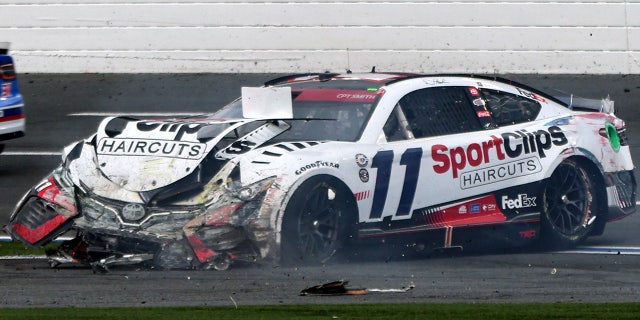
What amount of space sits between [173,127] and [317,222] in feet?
3.93

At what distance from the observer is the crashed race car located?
8852 millimetres

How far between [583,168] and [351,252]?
2.20 metres

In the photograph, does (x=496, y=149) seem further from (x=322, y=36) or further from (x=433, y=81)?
(x=322, y=36)

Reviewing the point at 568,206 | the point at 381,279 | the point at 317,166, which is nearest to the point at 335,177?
the point at 317,166

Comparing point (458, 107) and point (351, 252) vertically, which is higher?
point (458, 107)

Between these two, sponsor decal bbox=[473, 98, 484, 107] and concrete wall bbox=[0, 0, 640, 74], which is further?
concrete wall bbox=[0, 0, 640, 74]

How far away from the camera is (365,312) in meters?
7.22

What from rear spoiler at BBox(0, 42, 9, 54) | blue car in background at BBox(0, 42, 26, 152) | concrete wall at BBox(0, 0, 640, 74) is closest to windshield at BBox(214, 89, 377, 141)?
blue car in background at BBox(0, 42, 26, 152)

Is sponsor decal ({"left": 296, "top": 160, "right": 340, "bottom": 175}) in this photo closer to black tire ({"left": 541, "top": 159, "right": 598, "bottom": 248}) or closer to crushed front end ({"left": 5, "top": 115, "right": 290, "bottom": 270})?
crushed front end ({"left": 5, "top": 115, "right": 290, "bottom": 270})

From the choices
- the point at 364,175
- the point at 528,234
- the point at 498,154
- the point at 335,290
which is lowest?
the point at 528,234

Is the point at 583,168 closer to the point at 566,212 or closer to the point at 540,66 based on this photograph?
the point at 566,212

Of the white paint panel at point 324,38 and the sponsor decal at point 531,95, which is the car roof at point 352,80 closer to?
the sponsor decal at point 531,95

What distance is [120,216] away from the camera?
8.96 m

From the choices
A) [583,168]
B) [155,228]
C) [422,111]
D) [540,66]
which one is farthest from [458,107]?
[540,66]
